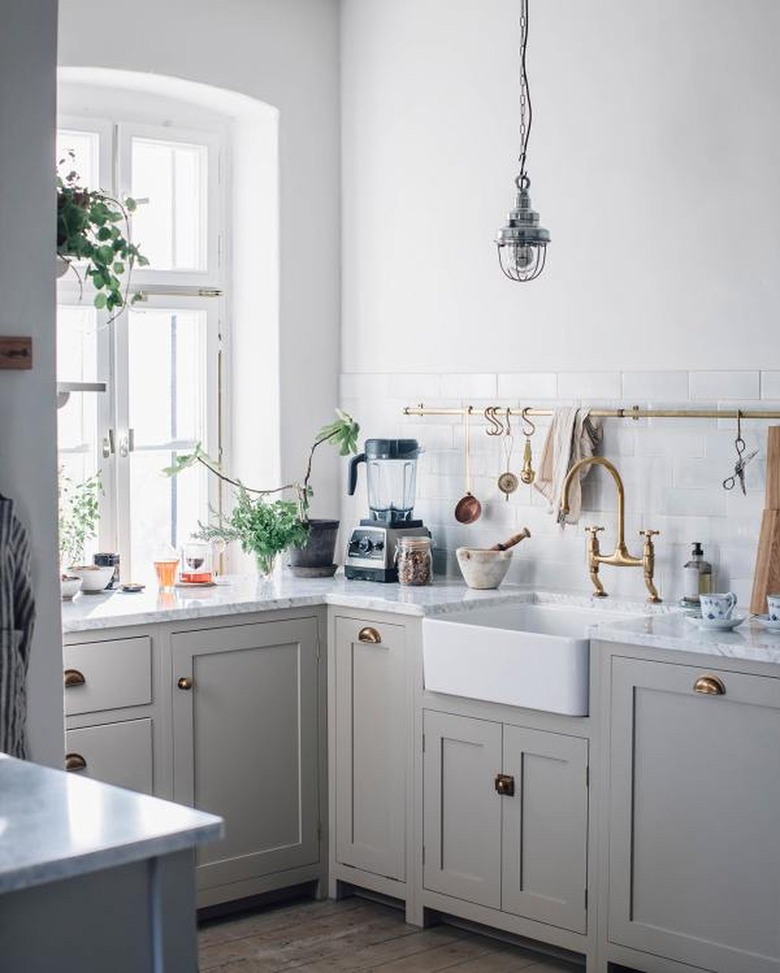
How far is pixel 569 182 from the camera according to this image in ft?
15.3

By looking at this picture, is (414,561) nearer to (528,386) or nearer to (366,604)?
(366,604)

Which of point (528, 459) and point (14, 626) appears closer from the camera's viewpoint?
point (14, 626)

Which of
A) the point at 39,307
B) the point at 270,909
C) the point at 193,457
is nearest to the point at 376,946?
the point at 270,909

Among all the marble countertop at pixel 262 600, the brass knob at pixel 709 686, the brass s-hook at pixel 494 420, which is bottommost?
the brass knob at pixel 709 686

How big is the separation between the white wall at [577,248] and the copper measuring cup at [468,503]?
3cm

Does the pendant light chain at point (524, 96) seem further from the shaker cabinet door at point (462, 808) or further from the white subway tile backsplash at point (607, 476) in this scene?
the shaker cabinet door at point (462, 808)

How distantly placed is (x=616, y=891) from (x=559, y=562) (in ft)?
3.71

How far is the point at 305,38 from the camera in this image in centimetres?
532

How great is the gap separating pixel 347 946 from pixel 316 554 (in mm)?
1299

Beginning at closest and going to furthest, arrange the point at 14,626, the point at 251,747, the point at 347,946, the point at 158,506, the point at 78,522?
the point at 14,626, the point at 347,946, the point at 251,747, the point at 78,522, the point at 158,506

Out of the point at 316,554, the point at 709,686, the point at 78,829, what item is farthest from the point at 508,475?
the point at 78,829

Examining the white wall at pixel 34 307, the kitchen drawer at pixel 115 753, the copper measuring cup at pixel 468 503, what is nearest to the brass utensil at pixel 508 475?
the copper measuring cup at pixel 468 503

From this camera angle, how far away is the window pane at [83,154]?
499cm

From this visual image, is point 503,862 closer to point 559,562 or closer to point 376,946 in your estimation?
point 376,946
